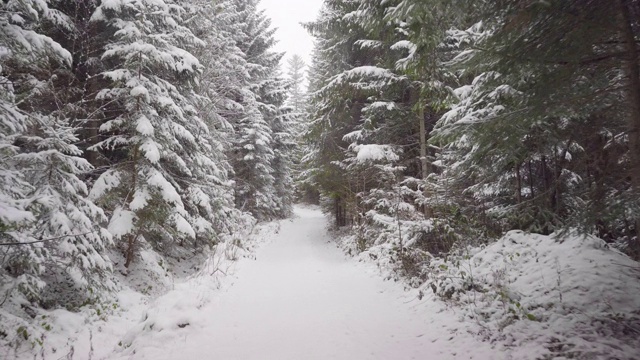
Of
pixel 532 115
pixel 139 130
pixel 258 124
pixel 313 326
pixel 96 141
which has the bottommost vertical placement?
pixel 313 326

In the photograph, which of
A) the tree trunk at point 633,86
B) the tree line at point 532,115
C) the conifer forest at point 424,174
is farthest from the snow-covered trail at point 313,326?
the tree trunk at point 633,86

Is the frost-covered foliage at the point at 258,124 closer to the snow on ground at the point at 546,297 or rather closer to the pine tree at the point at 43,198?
the pine tree at the point at 43,198

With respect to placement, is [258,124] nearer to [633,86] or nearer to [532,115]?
[532,115]

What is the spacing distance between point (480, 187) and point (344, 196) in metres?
10.9

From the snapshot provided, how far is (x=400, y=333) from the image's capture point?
537 cm

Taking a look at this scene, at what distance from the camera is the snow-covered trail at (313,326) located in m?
4.62

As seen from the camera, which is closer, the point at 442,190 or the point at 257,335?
the point at 257,335

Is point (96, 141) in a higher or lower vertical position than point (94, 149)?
higher

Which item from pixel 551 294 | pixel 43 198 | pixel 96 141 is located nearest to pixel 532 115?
pixel 551 294

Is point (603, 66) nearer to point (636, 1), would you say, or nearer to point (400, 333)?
point (636, 1)

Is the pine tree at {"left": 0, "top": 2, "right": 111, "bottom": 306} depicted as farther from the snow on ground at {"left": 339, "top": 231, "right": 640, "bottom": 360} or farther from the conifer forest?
the snow on ground at {"left": 339, "top": 231, "right": 640, "bottom": 360}

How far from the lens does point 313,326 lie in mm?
5727

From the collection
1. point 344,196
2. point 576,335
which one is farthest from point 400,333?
point 344,196

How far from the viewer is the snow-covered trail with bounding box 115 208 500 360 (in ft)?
15.1
